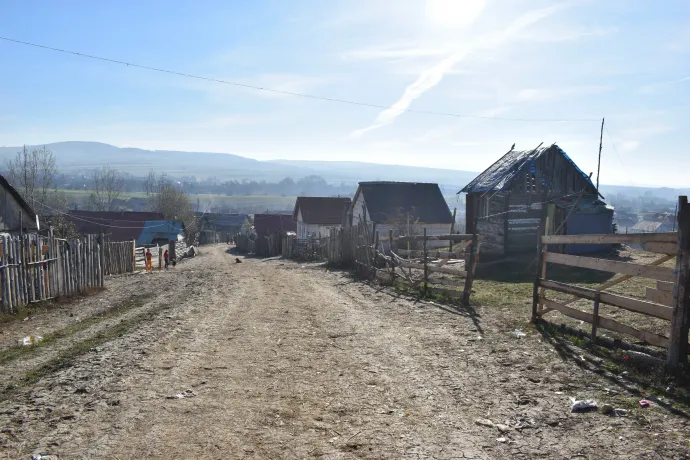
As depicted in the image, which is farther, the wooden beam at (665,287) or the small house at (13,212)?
the small house at (13,212)

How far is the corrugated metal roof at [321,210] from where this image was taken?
165 feet

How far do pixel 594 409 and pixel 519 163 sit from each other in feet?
63.0

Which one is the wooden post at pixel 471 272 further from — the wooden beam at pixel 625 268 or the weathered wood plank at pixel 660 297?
the weathered wood plank at pixel 660 297

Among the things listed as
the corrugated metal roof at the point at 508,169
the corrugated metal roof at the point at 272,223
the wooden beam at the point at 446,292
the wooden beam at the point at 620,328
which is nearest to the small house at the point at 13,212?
the wooden beam at the point at 446,292

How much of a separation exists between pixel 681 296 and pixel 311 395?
4.93 metres

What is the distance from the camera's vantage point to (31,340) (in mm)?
9016

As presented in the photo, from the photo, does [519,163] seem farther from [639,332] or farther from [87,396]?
[87,396]

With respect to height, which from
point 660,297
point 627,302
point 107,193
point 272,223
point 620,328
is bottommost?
point 272,223

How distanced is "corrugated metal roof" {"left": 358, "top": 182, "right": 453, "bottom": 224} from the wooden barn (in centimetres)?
1312

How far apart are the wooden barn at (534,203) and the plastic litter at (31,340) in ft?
57.0

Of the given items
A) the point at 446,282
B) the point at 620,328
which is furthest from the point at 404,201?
the point at 620,328

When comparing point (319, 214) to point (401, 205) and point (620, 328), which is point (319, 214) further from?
point (620, 328)

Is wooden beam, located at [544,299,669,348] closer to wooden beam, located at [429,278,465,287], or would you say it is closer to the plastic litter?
wooden beam, located at [429,278,465,287]

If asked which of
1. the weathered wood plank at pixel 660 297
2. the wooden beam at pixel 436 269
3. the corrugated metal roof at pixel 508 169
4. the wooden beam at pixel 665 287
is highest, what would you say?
the corrugated metal roof at pixel 508 169
